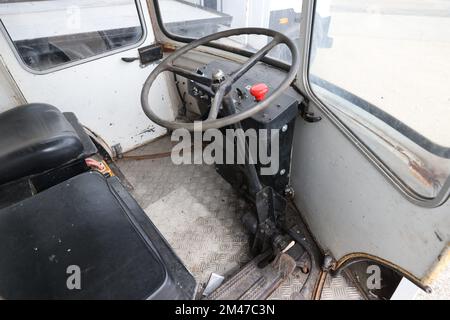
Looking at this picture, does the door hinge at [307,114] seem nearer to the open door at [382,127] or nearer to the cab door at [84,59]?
the open door at [382,127]

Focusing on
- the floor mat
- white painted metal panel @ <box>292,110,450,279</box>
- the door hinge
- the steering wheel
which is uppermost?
the steering wheel

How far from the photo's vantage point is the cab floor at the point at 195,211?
1541 mm

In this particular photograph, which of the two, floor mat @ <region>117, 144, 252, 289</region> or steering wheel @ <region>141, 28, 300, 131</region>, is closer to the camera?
steering wheel @ <region>141, 28, 300, 131</region>

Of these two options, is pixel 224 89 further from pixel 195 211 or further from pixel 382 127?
pixel 195 211

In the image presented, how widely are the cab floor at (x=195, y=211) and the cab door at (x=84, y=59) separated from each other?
1.20 feet

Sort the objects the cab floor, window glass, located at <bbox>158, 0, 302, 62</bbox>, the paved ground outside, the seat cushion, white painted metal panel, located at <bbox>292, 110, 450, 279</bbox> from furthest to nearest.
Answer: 1. the cab floor
2. window glass, located at <bbox>158, 0, 302, 62</bbox>
3. the seat cushion
4. white painted metal panel, located at <bbox>292, 110, 450, 279</bbox>
5. the paved ground outside

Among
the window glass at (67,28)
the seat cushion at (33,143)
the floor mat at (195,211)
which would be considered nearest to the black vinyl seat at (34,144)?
the seat cushion at (33,143)

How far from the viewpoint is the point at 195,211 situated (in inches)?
72.6

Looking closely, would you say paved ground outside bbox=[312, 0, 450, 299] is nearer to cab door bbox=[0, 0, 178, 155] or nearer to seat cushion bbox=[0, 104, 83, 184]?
seat cushion bbox=[0, 104, 83, 184]

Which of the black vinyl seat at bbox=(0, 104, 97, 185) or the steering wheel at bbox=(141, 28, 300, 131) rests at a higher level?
the steering wheel at bbox=(141, 28, 300, 131)

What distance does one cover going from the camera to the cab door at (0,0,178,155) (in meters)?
1.65

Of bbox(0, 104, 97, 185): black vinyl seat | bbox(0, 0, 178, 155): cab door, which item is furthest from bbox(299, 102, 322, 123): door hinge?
bbox(0, 0, 178, 155): cab door

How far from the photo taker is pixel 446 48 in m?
0.70

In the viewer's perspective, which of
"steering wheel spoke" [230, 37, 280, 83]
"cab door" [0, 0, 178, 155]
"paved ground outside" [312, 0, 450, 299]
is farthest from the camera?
"cab door" [0, 0, 178, 155]
